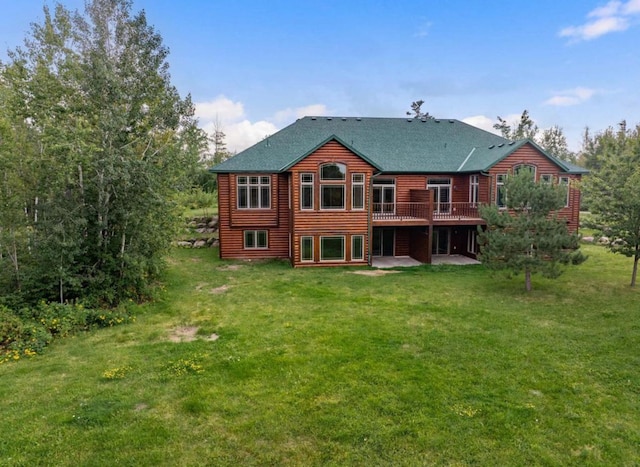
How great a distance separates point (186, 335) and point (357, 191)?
9.97 metres

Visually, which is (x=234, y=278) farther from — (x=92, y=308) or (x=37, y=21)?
(x=37, y=21)

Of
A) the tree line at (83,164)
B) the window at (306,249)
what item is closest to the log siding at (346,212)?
the window at (306,249)

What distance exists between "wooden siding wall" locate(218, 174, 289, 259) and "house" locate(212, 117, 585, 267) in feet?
0.15

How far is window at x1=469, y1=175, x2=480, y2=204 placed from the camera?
1844 cm

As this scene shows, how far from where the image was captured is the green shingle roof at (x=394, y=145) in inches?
712

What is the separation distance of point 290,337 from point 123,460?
14.1 ft

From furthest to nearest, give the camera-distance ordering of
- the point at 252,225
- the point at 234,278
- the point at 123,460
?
the point at 252,225 → the point at 234,278 → the point at 123,460

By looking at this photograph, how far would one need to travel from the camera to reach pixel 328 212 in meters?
16.7

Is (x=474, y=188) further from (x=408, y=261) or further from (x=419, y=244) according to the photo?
(x=408, y=261)

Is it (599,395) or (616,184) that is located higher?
(616,184)

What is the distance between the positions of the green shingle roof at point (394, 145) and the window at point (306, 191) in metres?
1.18

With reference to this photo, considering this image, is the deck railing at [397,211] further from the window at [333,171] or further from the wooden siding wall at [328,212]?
the window at [333,171]

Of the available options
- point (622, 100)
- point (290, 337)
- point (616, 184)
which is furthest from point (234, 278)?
point (622, 100)

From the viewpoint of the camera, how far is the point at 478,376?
6797 mm
